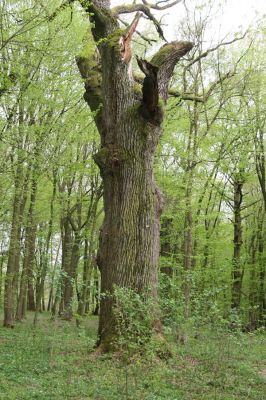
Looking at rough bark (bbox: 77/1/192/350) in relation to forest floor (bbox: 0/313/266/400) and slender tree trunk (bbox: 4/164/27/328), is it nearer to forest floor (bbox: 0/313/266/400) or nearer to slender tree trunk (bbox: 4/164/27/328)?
forest floor (bbox: 0/313/266/400)

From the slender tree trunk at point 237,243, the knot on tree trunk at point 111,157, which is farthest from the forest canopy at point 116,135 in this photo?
the slender tree trunk at point 237,243

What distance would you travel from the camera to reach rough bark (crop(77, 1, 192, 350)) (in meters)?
7.55

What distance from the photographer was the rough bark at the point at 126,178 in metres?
7.55

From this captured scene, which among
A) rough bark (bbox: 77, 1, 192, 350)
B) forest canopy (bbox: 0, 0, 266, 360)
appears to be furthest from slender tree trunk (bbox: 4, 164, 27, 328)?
rough bark (bbox: 77, 1, 192, 350)

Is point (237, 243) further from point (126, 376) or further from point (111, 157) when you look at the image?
point (126, 376)

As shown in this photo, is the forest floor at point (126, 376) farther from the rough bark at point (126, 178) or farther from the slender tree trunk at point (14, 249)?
the slender tree trunk at point (14, 249)

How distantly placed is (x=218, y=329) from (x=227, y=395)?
34.8 inches

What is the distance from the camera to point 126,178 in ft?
26.1

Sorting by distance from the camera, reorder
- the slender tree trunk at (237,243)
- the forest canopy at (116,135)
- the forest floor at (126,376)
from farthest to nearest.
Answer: the slender tree trunk at (237,243) → the forest canopy at (116,135) → the forest floor at (126,376)

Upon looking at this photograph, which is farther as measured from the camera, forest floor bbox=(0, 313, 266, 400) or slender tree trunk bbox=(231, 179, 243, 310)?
slender tree trunk bbox=(231, 179, 243, 310)

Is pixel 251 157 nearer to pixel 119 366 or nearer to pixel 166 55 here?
pixel 166 55

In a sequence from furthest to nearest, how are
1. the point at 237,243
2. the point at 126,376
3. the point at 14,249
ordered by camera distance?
the point at 237,243 < the point at 14,249 < the point at 126,376

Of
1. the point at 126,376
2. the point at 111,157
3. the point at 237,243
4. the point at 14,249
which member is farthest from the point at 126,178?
the point at 237,243

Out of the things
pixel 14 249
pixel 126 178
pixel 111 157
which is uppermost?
pixel 111 157
